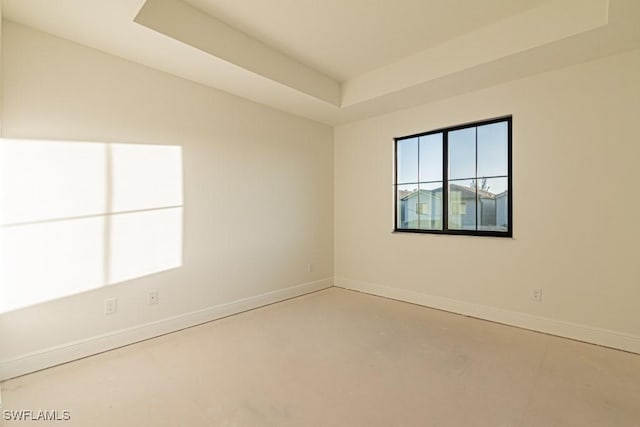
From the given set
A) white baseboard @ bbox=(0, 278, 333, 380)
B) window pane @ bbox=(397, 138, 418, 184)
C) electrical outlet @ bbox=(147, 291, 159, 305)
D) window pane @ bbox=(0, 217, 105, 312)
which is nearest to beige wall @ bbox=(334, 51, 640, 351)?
window pane @ bbox=(397, 138, 418, 184)

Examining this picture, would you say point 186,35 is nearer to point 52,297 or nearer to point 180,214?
point 180,214

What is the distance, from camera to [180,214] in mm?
3039

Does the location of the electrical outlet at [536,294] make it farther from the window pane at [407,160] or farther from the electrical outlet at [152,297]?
the electrical outlet at [152,297]

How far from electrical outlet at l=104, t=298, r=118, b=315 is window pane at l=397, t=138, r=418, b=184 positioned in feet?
11.2

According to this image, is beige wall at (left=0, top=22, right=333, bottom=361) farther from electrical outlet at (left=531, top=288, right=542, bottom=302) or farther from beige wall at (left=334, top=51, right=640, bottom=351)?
electrical outlet at (left=531, top=288, right=542, bottom=302)

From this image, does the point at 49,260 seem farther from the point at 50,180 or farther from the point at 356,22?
the point at 356,22

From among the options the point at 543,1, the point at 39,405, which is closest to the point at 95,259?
the point at 39,405

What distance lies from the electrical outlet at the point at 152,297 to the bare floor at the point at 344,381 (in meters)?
0.34

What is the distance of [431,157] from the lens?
153 inches

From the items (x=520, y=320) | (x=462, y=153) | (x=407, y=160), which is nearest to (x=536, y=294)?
(x=520, y=320)

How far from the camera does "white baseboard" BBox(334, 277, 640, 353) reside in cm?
258

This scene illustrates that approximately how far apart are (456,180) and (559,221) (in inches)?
43.0

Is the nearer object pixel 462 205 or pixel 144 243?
pixel 144 243

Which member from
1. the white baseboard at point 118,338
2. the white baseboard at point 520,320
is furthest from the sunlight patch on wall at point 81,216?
the white baseboard at point 520,320
